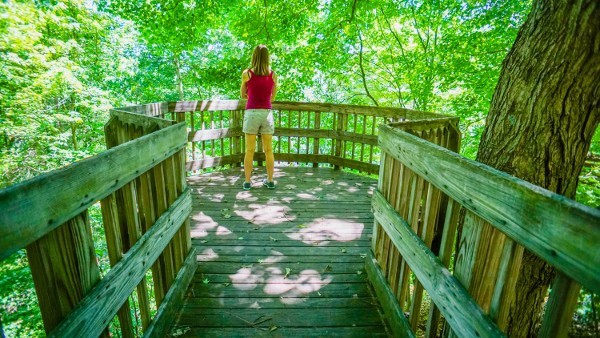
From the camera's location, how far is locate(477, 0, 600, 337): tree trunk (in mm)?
2055

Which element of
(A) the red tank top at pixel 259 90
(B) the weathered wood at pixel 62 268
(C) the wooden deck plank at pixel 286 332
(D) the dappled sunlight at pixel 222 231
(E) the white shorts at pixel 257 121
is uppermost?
(A) the red tank top at pixel 259 90

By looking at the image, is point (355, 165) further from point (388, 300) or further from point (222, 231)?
point (388, 300)

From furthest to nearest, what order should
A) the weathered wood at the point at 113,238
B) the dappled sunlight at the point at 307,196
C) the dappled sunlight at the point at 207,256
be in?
the dappled sunlight at the point at 307,196 < the dappled sunlight at the point at 207,256 < the weathered wood at the point at 113,238

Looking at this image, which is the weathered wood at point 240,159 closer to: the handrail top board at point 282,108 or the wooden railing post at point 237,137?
the wooden railing post at point 237,137

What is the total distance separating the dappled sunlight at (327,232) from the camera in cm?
393

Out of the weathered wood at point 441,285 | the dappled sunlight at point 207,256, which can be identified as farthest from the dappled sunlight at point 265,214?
the weathered wood at point 441,285

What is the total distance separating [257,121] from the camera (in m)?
4.82

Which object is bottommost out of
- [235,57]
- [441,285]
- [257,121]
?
[441,285]

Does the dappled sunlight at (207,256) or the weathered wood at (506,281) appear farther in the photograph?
the dappled sunlight at (207,256)

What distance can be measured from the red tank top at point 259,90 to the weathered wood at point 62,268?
351cm

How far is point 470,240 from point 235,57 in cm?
1155

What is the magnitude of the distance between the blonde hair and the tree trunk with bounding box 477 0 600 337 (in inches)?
115

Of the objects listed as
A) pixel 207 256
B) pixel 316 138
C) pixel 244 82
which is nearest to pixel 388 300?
pixel 207 256

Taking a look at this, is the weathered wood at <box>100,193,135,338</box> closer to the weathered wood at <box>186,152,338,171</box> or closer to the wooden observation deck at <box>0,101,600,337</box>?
the wooden observation deck at <box>0,101,600,337</box>
